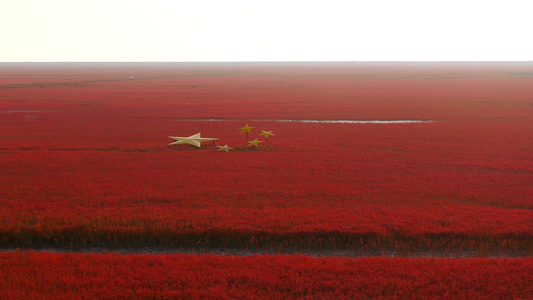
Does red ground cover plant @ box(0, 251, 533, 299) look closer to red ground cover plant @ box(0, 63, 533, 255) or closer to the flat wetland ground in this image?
the flat wetland ground

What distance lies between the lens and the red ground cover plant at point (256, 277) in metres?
9.66

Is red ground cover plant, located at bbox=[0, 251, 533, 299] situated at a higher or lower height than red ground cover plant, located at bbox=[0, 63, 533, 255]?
lower

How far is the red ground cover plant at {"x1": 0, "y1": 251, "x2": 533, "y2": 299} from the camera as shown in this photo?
380 inches

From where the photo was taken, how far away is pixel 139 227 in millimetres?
13578

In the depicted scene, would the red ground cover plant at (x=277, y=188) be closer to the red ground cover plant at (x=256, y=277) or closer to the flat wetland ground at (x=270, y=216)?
the flat wetland ground at (x=270, y=216)

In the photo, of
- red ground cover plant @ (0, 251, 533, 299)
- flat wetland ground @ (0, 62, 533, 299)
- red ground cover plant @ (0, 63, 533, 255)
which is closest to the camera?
red ground cover plant @ (0, 251, 533, 299)

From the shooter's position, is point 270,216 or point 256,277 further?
point 270,216

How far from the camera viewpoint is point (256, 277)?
10.3m

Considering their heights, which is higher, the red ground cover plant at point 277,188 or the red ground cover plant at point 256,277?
the red ground cover plant at point 277,188

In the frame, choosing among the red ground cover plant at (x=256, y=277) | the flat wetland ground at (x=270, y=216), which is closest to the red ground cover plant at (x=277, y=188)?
the flat wetland ground at (x=270, y=216)

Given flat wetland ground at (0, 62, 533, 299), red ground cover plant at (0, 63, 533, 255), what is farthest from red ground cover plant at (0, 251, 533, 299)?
red ground cover plant at (0, 63, 533, 255)

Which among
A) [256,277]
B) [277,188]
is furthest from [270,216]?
[256,277]

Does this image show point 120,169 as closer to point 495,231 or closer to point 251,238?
→ point 251,238

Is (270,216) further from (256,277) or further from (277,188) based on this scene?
(256,277)
